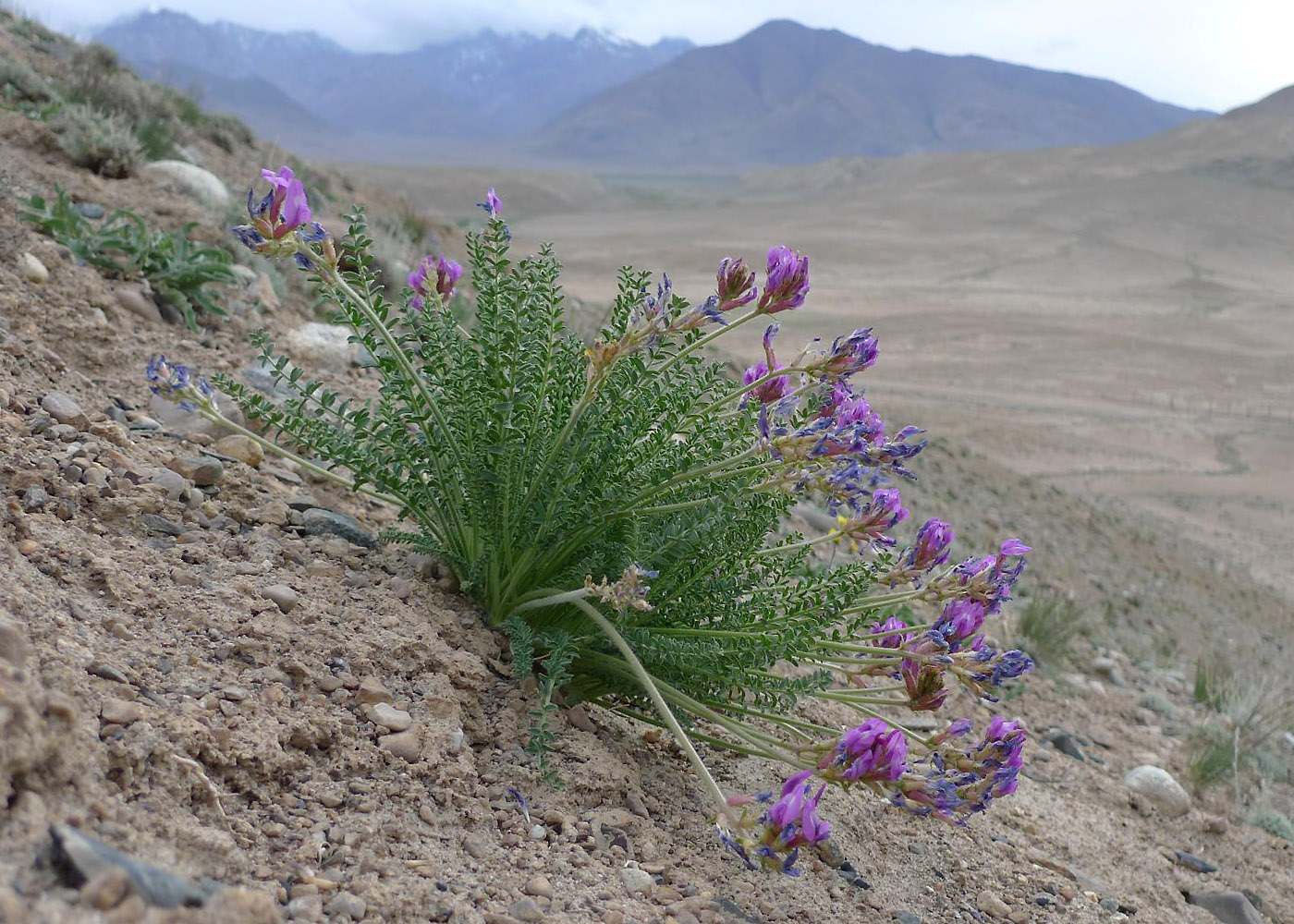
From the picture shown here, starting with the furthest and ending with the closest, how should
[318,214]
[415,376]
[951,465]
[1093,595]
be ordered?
[951,465], [318,214], [1093,595], [415,376]

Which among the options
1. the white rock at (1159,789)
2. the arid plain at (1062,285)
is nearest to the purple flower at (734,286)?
the white rock at (1159,789)

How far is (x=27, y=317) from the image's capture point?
321 cm

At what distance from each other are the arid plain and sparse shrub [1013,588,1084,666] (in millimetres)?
5361

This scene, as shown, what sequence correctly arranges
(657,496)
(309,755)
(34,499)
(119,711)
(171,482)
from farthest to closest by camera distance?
(171,482), (657,496), (34,499), (309,755), (119,711)

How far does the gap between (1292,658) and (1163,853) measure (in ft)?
17.0

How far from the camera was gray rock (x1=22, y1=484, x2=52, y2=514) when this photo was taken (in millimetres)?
2244

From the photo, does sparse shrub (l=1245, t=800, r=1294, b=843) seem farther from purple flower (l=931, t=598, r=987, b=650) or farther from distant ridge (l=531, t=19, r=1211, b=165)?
distant ridge (l=531, t=19, r=1211, b=165)

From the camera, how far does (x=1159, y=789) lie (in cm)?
383

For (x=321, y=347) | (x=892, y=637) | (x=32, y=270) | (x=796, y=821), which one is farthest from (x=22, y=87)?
(x=796, y=821)

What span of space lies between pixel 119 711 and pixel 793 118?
178187 mm

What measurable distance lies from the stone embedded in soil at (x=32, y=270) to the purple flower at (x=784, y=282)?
2.48 m

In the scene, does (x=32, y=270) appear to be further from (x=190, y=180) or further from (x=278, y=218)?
(x=190, y=180)

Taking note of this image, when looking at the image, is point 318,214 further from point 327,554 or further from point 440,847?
point 440,847

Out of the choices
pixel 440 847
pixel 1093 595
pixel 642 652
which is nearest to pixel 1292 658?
pixel 1093 595
